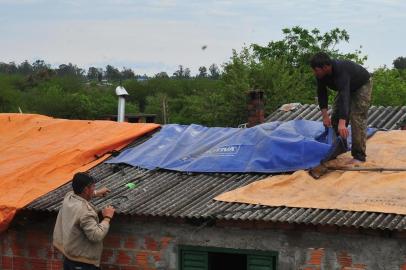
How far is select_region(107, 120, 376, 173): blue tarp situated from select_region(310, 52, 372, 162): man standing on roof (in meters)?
0.37

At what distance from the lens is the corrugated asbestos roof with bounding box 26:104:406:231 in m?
7.26

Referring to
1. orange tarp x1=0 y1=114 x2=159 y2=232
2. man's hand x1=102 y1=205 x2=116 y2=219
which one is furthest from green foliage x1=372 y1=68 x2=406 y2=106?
man's hand x1=102 y1=205 x2=116 y2=219

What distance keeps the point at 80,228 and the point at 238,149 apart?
299 centimetres

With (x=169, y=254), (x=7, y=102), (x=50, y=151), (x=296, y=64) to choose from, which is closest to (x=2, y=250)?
(x=50, y=151)

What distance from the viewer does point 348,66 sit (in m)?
8.59

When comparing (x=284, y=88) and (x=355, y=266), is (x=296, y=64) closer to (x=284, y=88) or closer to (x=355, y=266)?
(x=284, y=88)

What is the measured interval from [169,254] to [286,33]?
40.9 m

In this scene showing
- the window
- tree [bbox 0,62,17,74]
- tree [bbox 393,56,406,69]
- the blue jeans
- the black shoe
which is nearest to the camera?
the blue jeans

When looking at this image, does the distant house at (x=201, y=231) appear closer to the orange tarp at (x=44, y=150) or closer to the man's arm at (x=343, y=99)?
the orange tarp at (x=44, y=150)

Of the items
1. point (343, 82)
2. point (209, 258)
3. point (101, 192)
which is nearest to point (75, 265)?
point (101, 192)

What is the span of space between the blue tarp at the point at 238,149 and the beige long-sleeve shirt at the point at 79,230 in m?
2.39

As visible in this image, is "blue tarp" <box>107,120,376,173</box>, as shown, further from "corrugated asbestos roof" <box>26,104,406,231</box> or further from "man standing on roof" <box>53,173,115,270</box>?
"man standing on roof" <box>53,173,115,270</box>

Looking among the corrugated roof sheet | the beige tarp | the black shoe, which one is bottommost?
the beige tarp

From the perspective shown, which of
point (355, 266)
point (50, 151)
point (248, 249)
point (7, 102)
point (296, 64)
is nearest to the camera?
point (355, 266)
